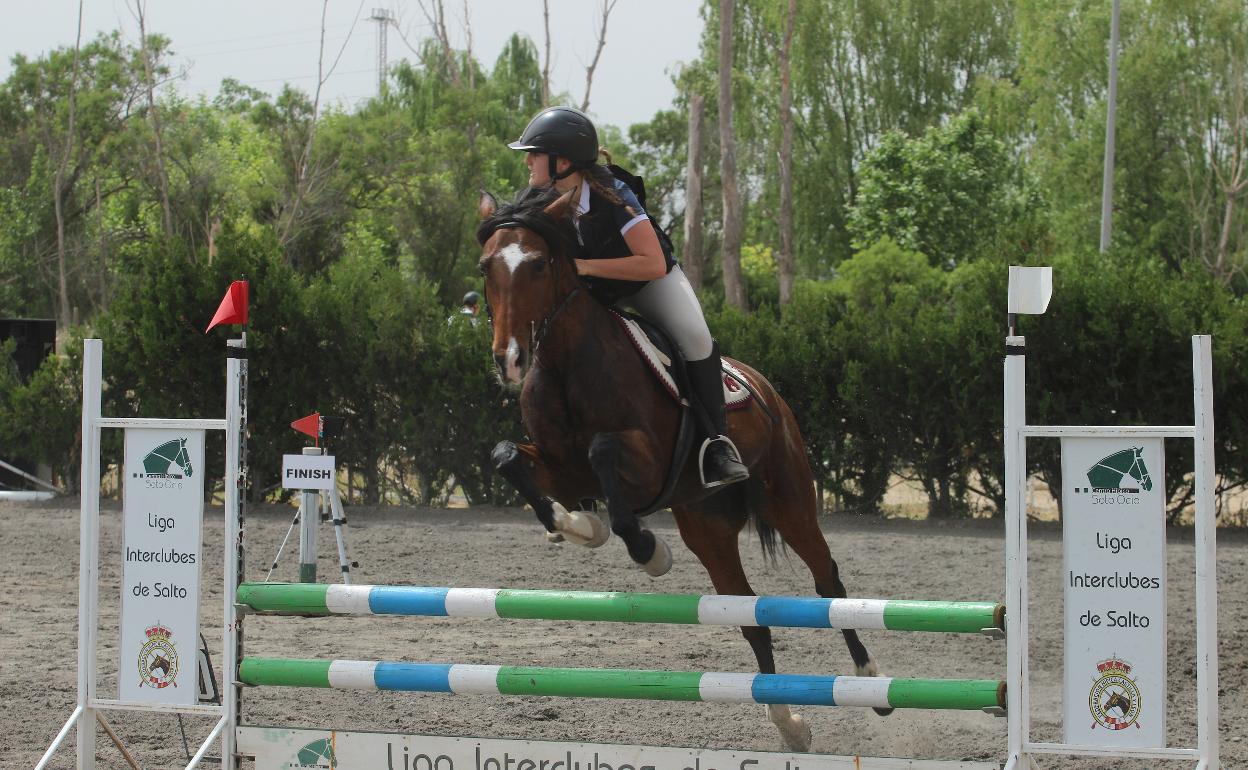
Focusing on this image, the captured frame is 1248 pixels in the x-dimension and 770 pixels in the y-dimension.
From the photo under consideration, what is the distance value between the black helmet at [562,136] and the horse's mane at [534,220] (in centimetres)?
12

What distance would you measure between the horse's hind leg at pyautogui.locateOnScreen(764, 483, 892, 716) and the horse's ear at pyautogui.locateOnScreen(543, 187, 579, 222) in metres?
1.52

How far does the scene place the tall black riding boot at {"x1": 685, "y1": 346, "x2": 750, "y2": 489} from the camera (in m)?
4.05

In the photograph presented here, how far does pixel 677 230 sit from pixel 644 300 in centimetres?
3088

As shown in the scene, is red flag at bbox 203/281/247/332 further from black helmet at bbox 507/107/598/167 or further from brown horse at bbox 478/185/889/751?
black helmet at bbox 507/107/598/167

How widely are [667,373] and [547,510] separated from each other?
71cm

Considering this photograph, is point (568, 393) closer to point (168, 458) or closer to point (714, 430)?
point (714, 430)

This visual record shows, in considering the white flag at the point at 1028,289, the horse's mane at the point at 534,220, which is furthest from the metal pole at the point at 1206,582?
the horse's mane at the point at 534,220

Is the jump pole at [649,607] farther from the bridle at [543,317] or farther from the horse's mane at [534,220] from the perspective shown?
the horse's mane at [534,220]

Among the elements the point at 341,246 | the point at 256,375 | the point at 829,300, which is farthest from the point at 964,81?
the point at 256,375

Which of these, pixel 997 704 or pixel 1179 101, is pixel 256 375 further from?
pixel 1179 101

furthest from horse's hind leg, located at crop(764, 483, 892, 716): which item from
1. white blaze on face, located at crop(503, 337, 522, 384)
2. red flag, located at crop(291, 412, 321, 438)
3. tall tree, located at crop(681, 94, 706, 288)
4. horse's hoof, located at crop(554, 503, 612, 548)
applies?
tall tree, located at crop(681, 94, 706, 288)

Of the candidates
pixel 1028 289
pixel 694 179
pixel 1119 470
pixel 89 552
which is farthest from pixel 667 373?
pixel 694 179

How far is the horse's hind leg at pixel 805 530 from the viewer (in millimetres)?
4824

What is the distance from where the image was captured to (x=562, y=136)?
3.94m
